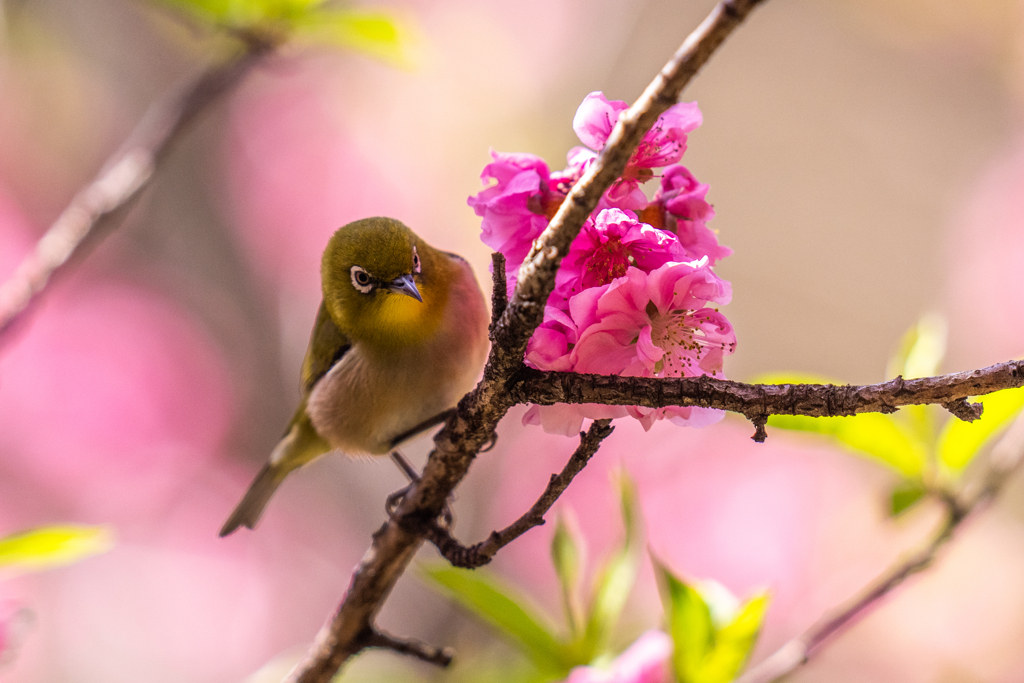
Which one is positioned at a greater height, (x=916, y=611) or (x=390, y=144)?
(x=390, y=144)

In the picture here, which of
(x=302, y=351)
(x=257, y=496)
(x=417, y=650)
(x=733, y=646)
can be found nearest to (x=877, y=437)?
(x=733, y=646)

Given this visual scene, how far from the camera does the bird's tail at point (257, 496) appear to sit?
8.65 ft

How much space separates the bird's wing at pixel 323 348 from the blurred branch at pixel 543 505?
3.67ft

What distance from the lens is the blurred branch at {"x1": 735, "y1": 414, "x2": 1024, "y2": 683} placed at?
5.43ft

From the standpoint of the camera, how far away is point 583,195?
847 mm

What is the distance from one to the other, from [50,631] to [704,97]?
6580 millimetres

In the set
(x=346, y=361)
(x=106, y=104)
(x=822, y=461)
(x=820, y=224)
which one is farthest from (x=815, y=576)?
(x=106, y=104)

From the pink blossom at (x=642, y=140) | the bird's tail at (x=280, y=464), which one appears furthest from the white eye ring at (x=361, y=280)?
the pink blossom at (x=642, y=140)

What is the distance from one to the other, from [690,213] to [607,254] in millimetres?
178

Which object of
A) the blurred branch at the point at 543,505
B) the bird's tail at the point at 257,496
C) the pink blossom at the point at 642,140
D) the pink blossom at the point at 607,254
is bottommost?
the bird's tail at the point at 257,496

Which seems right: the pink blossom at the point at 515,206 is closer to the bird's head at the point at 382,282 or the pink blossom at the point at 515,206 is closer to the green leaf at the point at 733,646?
the bird's head at the point at 382,282

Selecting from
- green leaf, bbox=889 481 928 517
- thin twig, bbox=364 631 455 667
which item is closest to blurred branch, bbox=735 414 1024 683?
green leaf, bbox=889 481 928 517

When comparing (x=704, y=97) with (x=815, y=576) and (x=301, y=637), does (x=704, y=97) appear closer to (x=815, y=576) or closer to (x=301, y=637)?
(x=815, y=576)

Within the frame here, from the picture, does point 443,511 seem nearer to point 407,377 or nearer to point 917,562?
point 407,377
